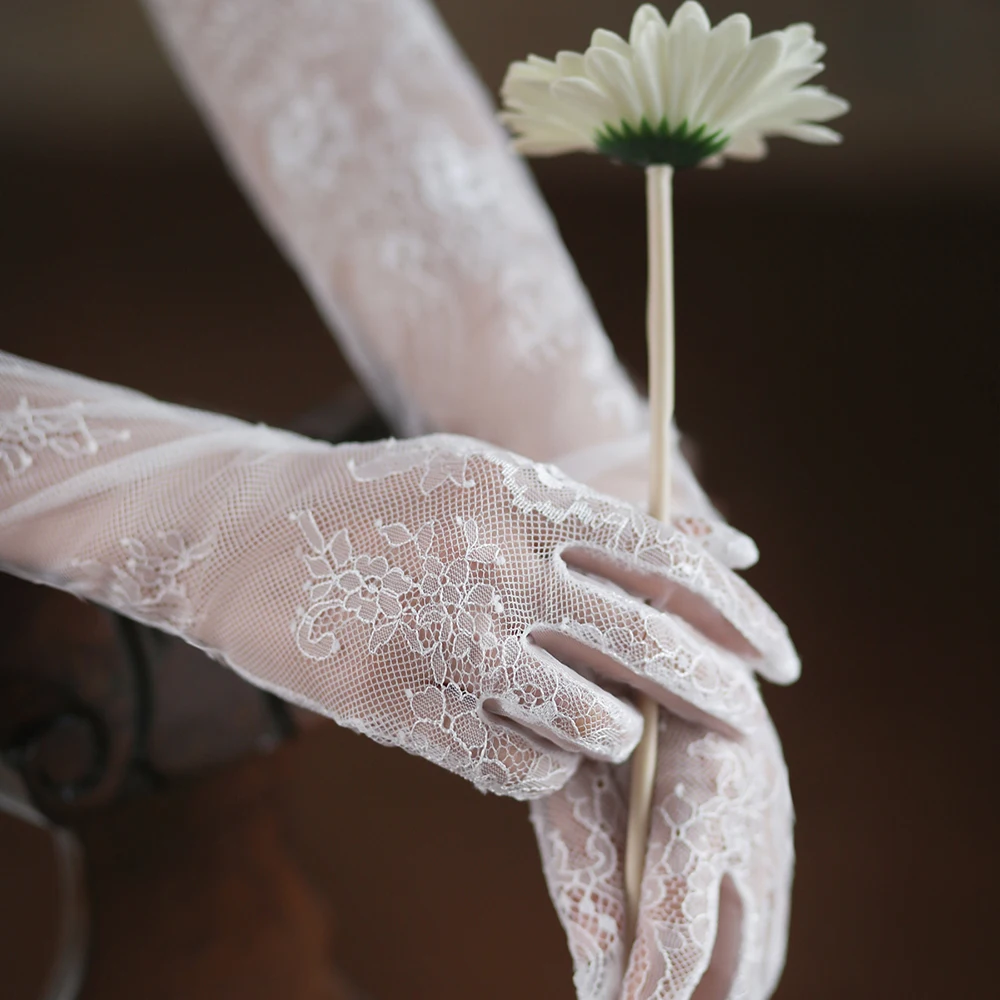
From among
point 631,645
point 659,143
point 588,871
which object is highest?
point 659,143

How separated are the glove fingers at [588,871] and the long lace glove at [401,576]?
32 mm

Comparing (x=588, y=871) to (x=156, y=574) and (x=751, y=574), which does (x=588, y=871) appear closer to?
(x=156, y=574)

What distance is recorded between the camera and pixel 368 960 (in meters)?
0.74

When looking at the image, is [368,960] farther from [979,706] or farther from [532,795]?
[979,706]

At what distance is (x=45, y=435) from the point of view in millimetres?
417

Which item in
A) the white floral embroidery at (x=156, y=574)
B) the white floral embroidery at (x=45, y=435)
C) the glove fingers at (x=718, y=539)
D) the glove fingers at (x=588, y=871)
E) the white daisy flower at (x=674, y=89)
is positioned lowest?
the glove fingers at (x=588, y=871)

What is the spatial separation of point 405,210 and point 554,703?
405 mm

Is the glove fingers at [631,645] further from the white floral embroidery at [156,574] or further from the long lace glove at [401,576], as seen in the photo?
the white floral embroidery at [156,574]

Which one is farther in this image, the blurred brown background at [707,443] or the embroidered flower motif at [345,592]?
the blurred brown background at [707,443]

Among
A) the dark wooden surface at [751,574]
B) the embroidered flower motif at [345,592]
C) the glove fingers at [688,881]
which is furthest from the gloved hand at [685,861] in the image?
the dark wooden surface at [751,574]

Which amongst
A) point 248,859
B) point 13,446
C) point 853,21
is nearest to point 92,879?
point 248,859

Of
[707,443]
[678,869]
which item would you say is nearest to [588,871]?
[678,869]

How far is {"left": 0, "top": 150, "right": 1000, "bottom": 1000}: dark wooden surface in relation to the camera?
698mm

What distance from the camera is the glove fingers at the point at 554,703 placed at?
36 cm
